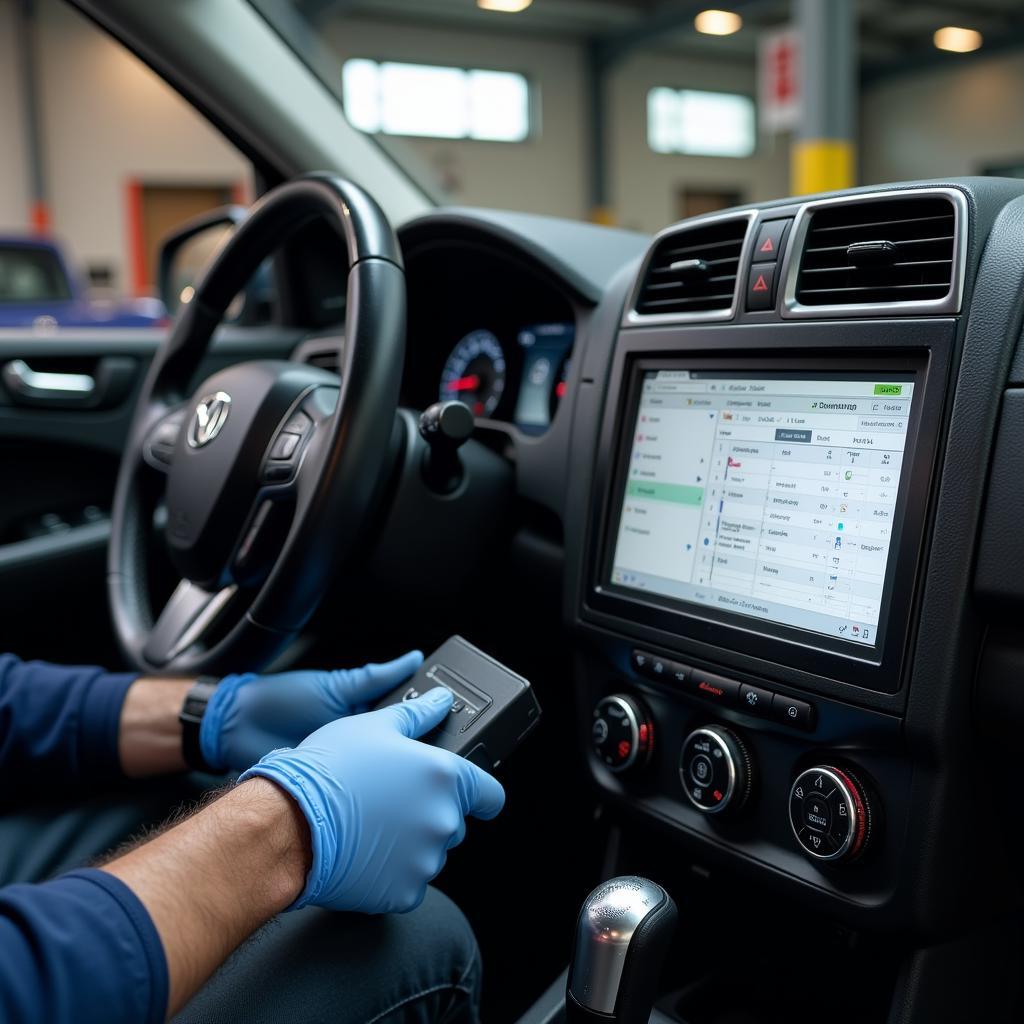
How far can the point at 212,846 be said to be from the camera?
25.1 inches

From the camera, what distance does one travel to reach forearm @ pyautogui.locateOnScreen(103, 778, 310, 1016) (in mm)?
594

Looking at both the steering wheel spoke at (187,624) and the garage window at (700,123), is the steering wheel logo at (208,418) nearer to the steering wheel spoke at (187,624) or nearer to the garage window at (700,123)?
the steering wheel spoke at (187,624)

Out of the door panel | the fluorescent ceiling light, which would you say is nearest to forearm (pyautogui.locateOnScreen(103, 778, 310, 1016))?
the door panel

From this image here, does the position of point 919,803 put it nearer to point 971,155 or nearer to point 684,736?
point 684,736

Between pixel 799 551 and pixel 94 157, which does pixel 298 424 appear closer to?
pixel 799 551

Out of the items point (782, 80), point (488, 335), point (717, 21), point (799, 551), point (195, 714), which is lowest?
point (195, 714)

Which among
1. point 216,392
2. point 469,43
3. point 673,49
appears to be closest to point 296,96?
point 216,392

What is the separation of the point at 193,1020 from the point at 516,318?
900 millimetres

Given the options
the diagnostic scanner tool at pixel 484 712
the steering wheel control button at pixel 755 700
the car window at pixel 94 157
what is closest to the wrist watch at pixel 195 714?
the diagnostic scanner tool at pixel 484 712

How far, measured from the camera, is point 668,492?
95 centimetres

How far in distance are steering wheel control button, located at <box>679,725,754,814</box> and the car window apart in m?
8.04

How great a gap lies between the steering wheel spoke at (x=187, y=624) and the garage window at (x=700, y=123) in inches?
443

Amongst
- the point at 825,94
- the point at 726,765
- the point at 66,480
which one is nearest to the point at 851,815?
the point at 726,765

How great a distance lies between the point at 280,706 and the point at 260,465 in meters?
0.22
